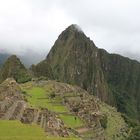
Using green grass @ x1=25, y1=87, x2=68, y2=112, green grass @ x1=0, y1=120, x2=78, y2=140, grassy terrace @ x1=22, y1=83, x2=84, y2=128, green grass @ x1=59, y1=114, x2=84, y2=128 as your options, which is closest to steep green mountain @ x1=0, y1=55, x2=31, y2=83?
grassy terrace @ x1=22, y1=83, x2=84, y2=128

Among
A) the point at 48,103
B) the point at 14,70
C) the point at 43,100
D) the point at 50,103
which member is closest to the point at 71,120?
the point at 48,103

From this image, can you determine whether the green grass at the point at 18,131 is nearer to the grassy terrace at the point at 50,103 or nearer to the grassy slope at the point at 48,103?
the grassy terrace at the point at 50,103

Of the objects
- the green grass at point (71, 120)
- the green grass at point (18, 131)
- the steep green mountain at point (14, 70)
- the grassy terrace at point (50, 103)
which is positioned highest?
the steep green mountain at point (14, 70)

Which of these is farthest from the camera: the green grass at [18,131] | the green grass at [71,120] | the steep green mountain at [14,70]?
the steep green mountain at [14,70]

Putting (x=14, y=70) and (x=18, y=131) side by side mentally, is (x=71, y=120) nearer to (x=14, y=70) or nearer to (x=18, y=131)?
(x=18, y=131)

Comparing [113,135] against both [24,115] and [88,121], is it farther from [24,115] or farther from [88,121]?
[24,115]

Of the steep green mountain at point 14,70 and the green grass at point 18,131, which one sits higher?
the steep green mountain at point 14,70

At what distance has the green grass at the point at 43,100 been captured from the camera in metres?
91.9

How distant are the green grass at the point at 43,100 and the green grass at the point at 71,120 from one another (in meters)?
4.06

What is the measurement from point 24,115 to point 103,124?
148ft

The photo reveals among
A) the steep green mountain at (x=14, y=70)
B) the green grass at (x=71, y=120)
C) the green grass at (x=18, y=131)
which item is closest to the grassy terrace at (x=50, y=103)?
the green grass at (x=71, y=120)

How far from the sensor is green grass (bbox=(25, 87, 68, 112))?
91.9 m

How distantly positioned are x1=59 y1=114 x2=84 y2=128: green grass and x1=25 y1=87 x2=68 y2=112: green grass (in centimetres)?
406

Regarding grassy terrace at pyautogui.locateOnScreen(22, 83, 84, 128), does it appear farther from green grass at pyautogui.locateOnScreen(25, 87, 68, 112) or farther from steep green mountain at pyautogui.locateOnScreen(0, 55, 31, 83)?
steep green mountain at pyautogui.locateOnScreen(0, 55, 31, 83)
